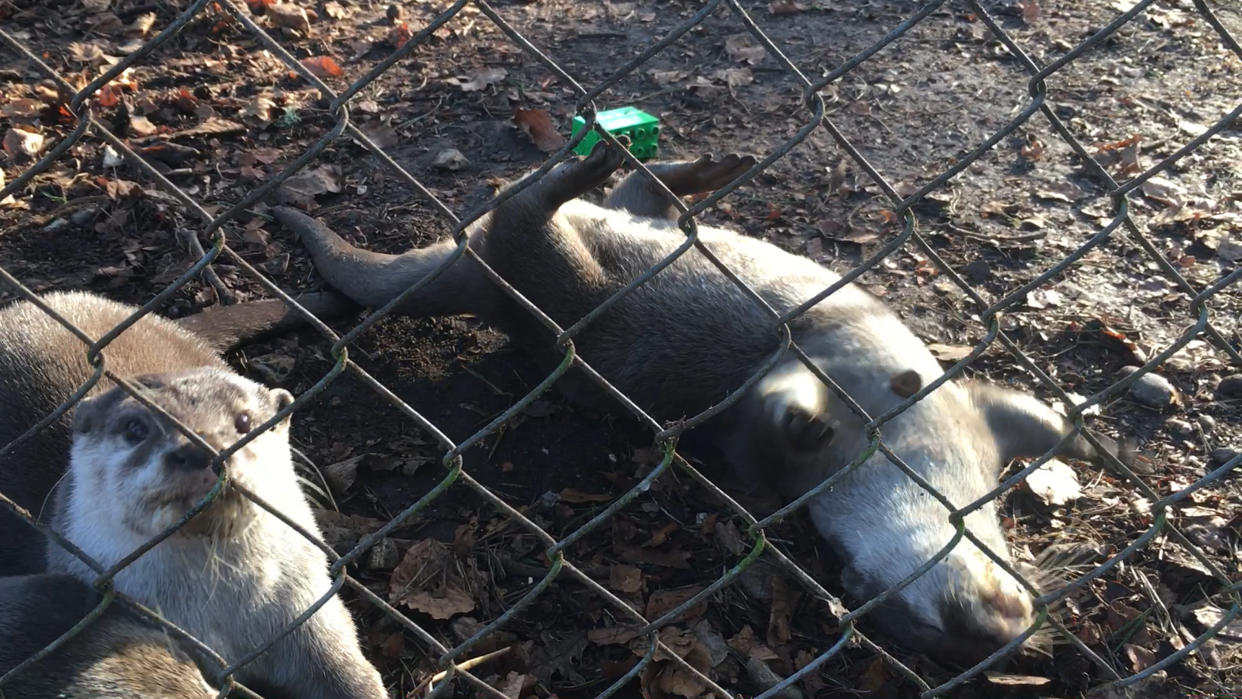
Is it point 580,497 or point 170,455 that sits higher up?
point 170,455

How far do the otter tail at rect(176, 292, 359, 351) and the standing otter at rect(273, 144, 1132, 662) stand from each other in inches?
10.1

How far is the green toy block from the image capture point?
488cm

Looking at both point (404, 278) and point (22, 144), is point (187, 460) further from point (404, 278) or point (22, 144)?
point (22, 144)

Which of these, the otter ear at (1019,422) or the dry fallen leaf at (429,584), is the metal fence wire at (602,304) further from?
the otter ear at (1019,422)

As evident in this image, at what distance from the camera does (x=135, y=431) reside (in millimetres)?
2523

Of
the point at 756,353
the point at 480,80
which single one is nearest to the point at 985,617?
the point at 756,353

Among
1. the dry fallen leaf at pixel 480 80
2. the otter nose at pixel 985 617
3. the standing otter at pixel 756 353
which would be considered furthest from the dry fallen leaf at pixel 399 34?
the otter nose at pixel 985 617

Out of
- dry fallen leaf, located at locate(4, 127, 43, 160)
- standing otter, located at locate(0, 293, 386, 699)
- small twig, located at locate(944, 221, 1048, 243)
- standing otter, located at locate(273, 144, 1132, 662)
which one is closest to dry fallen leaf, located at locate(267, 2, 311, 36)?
dry fallen leaf, located at locate(4, 127, 43, 160)

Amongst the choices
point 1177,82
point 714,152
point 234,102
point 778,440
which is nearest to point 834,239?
point 714,152

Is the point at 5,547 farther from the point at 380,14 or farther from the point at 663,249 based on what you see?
the point at 380,14

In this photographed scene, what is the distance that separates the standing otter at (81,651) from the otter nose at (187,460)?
0.37m

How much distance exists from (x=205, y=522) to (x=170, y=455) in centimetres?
20

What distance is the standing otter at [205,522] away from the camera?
2438 millimetres

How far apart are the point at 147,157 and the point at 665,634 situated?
10.5ft
